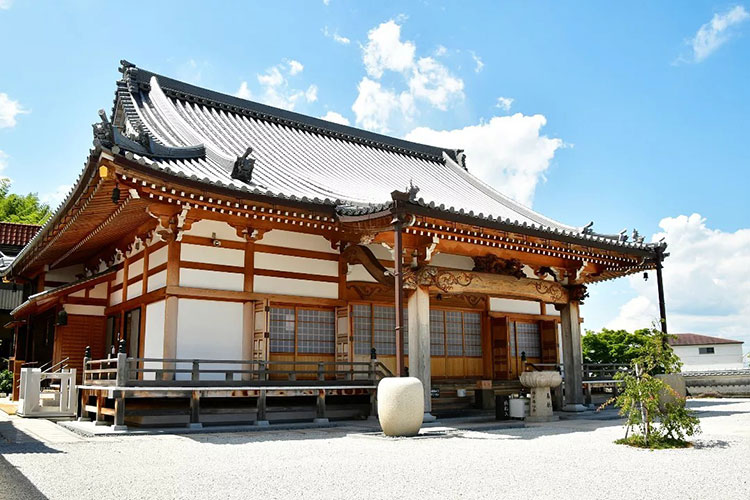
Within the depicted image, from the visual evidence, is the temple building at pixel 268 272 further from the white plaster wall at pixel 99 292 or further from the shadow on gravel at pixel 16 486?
the shadow on gravel at pixel 16 486

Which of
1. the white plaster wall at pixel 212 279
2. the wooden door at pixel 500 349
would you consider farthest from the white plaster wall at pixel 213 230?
the wooden door at pixel 500 349

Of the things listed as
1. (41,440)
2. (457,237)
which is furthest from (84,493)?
(457,237)

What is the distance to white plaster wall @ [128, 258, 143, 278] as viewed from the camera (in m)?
14.1

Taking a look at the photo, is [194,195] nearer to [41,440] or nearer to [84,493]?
[41,440]

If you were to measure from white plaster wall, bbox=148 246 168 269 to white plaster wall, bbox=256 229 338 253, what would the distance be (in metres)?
1.88

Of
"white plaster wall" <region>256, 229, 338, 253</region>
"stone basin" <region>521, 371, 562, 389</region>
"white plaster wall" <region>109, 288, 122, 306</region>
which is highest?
"white plaster wall" <region>256, 229, 338, 253</region>

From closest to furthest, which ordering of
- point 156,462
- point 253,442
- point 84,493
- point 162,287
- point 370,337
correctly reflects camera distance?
point 84,493 → point 156,462 → point 253,442 → point 162,287 → point 370,337

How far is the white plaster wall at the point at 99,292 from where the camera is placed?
16583 millimetres

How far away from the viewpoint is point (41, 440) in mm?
10062

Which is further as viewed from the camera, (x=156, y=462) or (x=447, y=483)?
(x=156, y=462)

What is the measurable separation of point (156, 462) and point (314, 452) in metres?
2.04

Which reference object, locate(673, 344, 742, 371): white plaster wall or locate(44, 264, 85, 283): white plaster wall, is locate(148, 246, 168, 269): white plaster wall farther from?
locate(673, 344, 742, 371): white plaster wall

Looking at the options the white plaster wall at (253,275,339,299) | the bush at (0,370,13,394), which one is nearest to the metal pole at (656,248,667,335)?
the white plaster wall at (253,275,339,299)

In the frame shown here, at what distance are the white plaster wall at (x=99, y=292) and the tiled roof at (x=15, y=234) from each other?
13.7 meters
